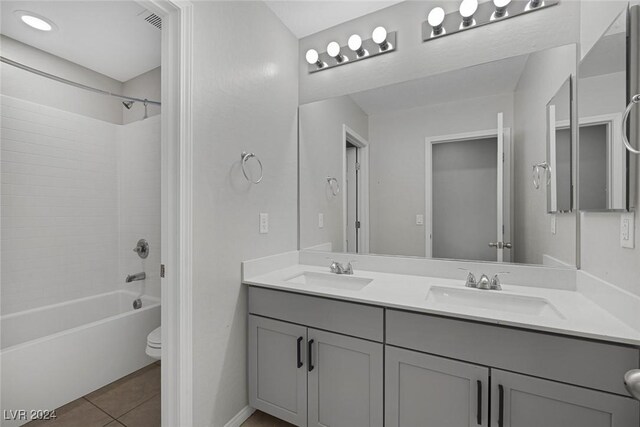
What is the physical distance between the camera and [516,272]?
145cm

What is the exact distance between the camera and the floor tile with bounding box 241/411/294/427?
154 centimetres

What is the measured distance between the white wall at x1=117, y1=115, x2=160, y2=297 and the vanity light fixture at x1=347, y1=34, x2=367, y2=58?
1771mm

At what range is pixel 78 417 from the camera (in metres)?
1.60

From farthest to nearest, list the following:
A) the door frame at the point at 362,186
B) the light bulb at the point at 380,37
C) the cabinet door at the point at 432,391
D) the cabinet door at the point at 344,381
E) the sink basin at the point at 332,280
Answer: the door frame at the point at 362,186 < the light bulb at the point at 380,37 < the sink basin at the point at 332,280 < the cabinet door at the point at 344,381 < the cabinet door at the point at 432,391

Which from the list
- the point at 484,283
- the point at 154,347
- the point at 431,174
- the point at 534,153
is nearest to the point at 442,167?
the point at 431,174

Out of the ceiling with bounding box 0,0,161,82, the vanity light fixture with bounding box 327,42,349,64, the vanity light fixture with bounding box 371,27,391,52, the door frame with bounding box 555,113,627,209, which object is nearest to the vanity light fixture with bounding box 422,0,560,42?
the vanity light fixture with bounding box 371,27,391,52

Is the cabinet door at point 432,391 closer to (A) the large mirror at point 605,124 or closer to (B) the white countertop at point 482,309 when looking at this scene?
(B) the white countertop at point 482,309

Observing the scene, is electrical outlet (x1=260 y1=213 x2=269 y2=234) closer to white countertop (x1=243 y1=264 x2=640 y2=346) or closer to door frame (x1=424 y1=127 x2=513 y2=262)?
white countertop (x1=243 y1=264 x2=640 y2=346)

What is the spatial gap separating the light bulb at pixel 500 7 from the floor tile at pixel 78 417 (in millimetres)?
3187

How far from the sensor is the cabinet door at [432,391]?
3.42 feet

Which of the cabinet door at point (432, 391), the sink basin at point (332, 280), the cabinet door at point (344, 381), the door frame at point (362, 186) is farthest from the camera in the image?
the door frame at point (362, 186)

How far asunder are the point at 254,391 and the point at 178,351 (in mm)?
575

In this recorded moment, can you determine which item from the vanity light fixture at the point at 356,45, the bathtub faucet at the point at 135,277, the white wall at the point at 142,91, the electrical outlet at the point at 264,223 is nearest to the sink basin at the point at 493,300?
the electrical outlet at the point at 264,223

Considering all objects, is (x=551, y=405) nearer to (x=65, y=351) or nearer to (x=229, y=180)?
(x=229, y=180)
